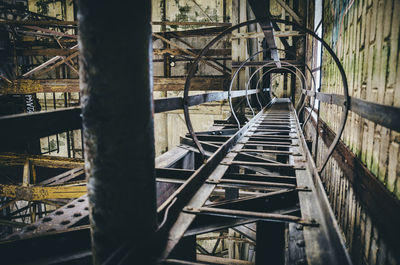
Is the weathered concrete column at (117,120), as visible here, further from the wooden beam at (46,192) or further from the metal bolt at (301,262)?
the wooden beam at (46,192)

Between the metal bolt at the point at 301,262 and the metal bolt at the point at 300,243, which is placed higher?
the metal bolt at the point at 300,243

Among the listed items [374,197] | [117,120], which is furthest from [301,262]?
[117,120]

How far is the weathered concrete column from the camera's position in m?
1.18

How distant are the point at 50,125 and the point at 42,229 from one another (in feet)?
3.68

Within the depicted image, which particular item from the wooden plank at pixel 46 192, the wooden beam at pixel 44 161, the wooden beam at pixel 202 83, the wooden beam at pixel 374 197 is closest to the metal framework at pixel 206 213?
the wooden beam at pixel 374 197

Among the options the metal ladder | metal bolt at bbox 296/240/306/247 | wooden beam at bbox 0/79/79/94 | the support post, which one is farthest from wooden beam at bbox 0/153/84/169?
metal bolt at bbox 296/240/306/247

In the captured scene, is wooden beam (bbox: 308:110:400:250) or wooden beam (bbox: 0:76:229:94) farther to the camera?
wooden beam (bbox: 0:76:229:94)

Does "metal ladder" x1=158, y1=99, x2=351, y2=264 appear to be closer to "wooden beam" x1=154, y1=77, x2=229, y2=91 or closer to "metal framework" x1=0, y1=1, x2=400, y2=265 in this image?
"metal framework" x1=0, y1=1, x2=400, y2=265

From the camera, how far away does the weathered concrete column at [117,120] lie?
118cm

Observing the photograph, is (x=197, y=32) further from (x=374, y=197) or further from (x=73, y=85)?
(x=374, y=197)

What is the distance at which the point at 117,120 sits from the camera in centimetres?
123

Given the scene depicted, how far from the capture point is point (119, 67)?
1.20 meters

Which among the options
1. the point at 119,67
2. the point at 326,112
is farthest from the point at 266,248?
the point at 326,112

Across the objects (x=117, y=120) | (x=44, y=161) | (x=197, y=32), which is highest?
(x=197, y=32)
